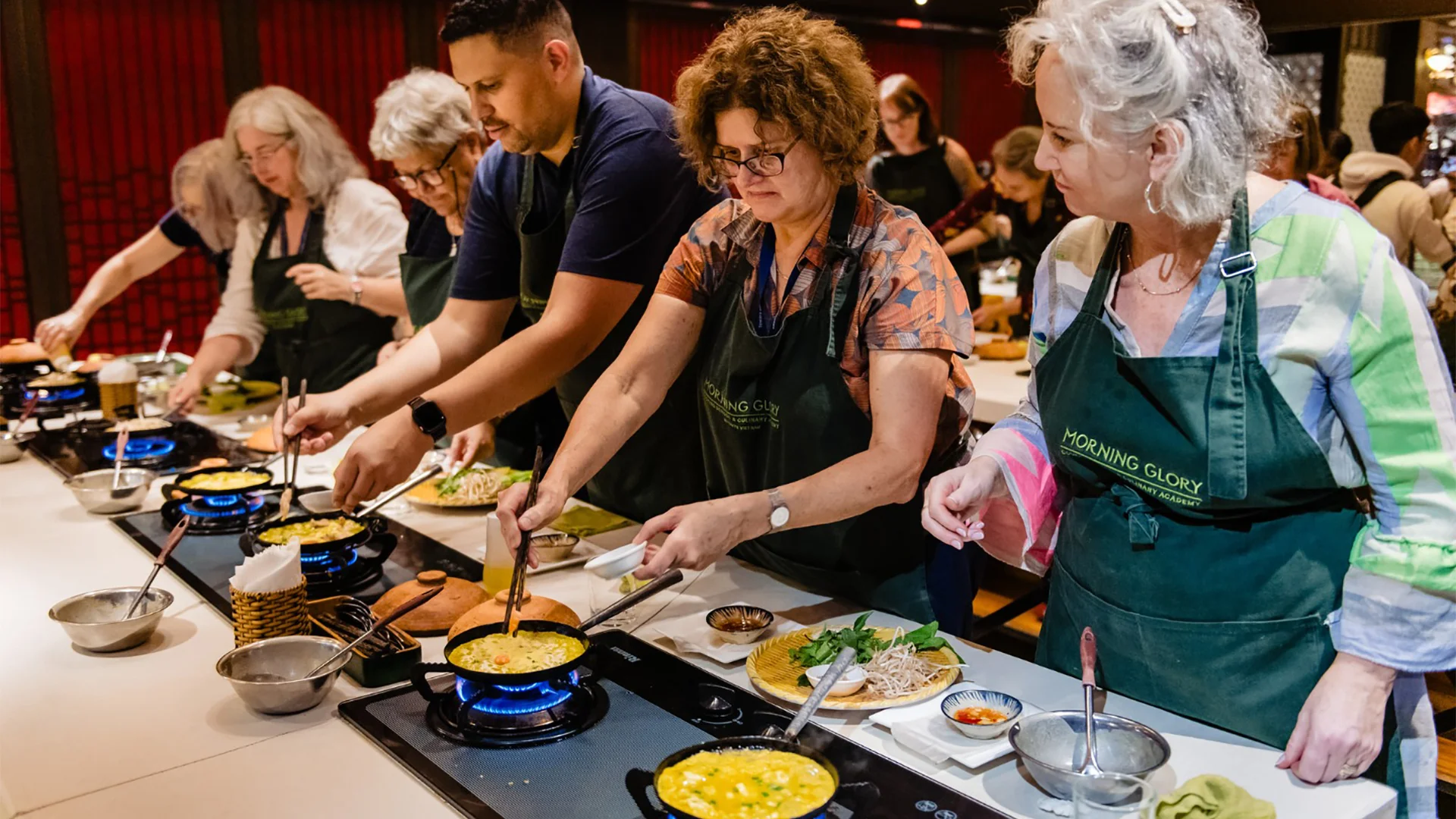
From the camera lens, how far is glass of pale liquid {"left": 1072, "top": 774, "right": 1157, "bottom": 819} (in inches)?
51.1

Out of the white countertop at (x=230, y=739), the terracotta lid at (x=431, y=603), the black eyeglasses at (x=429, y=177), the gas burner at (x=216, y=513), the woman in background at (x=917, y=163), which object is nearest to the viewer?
the white countertop at (x=230, y=739)

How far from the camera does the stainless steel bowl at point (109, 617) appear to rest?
1.88m

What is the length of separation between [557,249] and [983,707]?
1630mm

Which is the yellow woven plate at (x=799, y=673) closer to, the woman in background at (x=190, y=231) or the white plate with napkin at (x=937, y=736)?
the white plate with napkin at (x=937, y=736)

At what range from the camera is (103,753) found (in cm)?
155

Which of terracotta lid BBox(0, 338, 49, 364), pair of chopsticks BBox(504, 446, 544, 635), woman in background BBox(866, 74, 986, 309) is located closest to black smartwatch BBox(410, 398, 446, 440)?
pair of chopsticks BBox(504, 446, 544, 635)

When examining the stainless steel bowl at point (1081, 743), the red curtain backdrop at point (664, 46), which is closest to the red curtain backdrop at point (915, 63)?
the red curtain backdrop at point (664, 46)

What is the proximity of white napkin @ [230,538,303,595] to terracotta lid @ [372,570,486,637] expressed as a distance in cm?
17

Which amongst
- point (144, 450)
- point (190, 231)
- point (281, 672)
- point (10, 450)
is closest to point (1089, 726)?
point (281, 672)

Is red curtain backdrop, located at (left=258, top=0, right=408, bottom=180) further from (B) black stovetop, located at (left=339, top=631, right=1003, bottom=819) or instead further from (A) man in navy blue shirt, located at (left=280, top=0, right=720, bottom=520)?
(B) black stovetop, located at (left=339, top=631, right=1003, bottom=819)

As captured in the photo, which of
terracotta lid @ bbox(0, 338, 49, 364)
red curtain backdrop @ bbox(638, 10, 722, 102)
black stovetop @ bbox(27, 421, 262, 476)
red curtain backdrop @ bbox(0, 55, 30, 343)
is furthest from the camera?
red curtain backdrop @ bbox(638, 10, 722, 102)

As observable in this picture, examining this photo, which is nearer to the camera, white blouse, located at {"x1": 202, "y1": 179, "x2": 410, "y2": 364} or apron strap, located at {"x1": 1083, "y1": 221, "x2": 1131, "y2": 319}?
apron strap, located at {"x1": 1083, "y1": 221, "x2": 1131, "y2": 319}

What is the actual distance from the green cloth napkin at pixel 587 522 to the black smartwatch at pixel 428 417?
323mm

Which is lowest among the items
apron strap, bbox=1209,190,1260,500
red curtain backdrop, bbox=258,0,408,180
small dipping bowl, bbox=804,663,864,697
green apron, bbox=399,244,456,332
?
small dipping bowl, bbox=804,663,864,697
